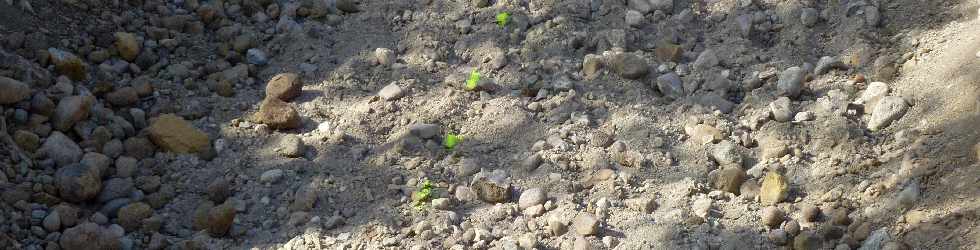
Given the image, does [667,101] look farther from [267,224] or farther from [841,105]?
[267,224]

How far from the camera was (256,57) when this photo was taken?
4.53 m

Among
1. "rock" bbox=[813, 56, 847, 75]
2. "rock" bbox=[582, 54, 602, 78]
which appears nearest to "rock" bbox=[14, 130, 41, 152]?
"rock" bbox=[582, 54, 602, 78]

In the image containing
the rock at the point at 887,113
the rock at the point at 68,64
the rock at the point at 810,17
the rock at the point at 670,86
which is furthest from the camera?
the rock at the point at 810,17

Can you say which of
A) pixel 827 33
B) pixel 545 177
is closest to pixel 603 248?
pixel 545 177

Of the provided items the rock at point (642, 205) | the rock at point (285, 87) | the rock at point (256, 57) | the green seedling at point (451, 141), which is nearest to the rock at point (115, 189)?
the rock at point (285, 87)

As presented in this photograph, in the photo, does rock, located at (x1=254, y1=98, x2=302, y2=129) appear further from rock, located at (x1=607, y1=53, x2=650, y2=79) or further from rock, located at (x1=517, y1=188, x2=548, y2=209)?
rock, located at (x1=607, y1=53, x2=650, y2=79)

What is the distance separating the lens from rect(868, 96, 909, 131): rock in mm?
3717

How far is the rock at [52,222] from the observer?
3500 millimetres

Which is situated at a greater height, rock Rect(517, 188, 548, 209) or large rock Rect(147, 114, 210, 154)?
rock Rect(517, 188, 548, 209)

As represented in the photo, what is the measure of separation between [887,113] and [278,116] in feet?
7.30

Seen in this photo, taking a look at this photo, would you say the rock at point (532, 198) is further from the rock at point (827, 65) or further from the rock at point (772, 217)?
the rock at point (827, 65)

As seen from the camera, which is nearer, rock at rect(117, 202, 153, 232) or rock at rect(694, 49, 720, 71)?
rock at rect(117, 202, 153, 232)

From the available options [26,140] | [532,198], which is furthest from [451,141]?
[26,140]

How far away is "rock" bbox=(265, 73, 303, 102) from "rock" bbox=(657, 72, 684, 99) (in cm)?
143
